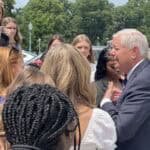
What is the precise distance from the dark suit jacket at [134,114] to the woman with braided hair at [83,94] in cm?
59

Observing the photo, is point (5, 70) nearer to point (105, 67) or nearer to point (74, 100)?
point (74, 100)

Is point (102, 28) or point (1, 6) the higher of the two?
point (1, 6)

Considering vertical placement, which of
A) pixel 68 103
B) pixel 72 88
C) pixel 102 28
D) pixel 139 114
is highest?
pixel 68 103

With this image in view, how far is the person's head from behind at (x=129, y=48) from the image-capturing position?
420cm

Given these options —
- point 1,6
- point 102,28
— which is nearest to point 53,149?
point 1,6

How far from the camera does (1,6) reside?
20.5 feet

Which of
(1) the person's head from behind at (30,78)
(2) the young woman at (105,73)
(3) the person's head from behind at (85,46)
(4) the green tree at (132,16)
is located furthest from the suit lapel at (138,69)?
(4) the green tree at (132,16)

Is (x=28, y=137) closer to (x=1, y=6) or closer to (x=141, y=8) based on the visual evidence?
(x=1, y=6)

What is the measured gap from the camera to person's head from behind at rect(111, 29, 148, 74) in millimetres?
4195

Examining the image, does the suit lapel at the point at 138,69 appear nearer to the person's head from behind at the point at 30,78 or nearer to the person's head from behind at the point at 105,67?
the person's head from behind at the point at 105,67

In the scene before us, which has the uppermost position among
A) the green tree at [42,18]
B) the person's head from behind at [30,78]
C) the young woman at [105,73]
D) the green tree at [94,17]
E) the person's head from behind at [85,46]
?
the person's head from behind at [30,78]

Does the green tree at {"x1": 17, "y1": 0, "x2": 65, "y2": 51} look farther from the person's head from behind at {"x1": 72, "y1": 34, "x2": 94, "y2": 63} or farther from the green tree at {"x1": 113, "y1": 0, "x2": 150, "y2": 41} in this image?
the person's head from behind at {"x1": 72, "y1": 34, "x2": 94, "y2": 63}

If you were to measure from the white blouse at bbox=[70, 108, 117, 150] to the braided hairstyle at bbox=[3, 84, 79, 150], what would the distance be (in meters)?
0.91

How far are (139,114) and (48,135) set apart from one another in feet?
6.23
